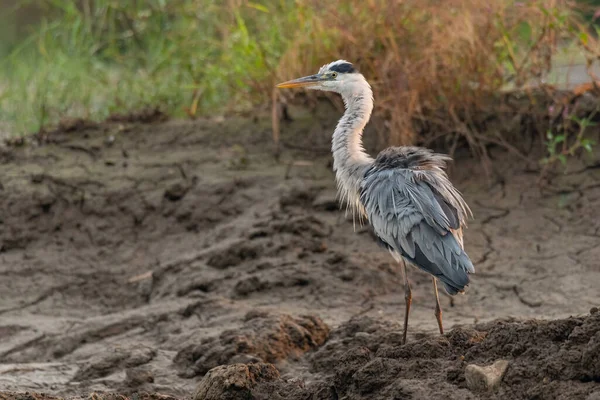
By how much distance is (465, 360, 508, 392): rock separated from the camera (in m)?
3.71

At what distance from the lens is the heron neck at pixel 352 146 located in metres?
5.63

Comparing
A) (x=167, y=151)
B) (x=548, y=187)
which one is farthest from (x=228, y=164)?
(x=548, y=187)

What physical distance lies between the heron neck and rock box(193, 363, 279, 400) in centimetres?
165

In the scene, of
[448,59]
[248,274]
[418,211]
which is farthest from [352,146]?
[448,59]

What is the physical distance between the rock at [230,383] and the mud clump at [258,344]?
685 mm

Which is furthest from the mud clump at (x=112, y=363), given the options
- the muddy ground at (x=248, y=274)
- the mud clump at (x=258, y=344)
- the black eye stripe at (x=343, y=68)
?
the black eye stripe at (x=343, y=68)

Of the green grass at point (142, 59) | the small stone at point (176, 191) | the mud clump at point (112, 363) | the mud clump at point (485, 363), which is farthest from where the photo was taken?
the green grass at point (142, 59)

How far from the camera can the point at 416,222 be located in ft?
16.4

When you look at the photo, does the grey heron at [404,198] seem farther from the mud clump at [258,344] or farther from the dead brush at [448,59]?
the dead brush at [448,59]

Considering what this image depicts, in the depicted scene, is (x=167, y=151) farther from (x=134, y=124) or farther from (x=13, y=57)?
(x=13, y=57)

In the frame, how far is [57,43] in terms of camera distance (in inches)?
362

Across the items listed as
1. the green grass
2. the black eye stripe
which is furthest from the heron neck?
the green grass

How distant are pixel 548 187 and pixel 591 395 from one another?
12.3ft

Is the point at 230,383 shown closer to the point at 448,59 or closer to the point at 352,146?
the point at 352,146
